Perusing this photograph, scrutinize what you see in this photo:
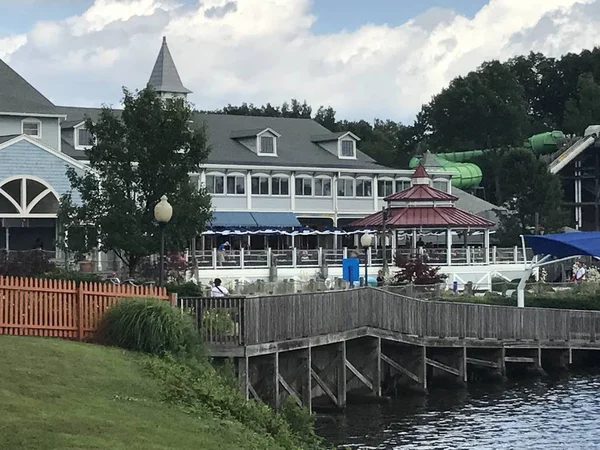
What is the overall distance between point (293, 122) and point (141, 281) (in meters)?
47.1

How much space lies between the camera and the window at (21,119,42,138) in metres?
66.4

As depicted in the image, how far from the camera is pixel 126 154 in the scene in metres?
41.6

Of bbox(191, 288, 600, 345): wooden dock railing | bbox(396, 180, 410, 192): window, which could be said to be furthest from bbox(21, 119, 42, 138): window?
bbox(191, 288, 600, 345): wooden dock railing

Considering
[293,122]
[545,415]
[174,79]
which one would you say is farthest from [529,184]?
[545,415]

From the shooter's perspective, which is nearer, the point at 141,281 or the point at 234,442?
the point at 234,442

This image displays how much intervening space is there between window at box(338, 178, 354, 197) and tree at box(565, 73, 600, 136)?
43.2 m

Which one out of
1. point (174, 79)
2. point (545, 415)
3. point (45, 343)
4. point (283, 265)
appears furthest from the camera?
point (174, 79)

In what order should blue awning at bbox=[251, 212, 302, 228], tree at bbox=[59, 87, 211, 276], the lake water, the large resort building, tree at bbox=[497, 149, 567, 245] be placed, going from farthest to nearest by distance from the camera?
tree at bbox=[497, 149, 567, 245], blue awning at bbox=[251, 212, 302, 228], the large resort building, tree at bbox=[59, 87, 211, 276], the lake water

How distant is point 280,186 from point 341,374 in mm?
42791

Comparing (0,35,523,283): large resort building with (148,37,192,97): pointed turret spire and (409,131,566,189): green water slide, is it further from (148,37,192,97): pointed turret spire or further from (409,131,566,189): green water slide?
(409,131,566,189): green water slide

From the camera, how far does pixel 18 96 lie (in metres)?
67.4

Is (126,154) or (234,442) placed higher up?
(126,154)

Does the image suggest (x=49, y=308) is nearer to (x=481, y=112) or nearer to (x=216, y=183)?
(x=216, y=183)

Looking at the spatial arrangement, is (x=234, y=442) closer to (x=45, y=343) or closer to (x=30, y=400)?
(x=30, y=400)
